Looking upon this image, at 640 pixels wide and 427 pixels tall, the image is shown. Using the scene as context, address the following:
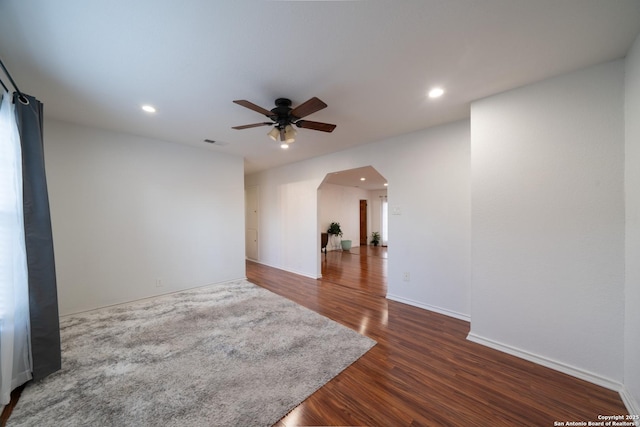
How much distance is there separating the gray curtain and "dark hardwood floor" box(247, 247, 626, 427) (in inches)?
80.2

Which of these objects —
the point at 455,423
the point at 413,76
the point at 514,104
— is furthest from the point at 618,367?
the point at 413,76

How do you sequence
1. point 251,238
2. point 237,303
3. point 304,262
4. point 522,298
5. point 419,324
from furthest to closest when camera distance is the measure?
point 251,238 → point 304,262 → point 237,303 → point 419,324 → point 522,298

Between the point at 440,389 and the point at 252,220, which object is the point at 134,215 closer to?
the point at 252,220

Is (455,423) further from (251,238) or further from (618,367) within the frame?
(251,238)

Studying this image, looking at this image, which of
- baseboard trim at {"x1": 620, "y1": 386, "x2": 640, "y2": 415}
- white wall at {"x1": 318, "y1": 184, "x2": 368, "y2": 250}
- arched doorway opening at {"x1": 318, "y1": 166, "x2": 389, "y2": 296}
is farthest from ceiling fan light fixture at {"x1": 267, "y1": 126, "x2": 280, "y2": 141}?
white wall at {"x1": 318, "y1": 184, "x2": 368, "y2": 250}

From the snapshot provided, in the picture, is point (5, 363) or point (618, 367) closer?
point (5, 363)

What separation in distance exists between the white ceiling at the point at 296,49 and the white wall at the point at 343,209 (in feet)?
18.0

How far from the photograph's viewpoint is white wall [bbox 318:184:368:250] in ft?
26.3

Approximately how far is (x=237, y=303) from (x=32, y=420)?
6.58ft

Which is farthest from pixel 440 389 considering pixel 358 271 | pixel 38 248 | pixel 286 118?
pixel 358 271

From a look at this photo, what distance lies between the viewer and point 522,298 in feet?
6.84

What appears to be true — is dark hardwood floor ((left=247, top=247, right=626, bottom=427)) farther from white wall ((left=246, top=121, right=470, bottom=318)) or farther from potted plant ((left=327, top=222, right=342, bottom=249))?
potted plant ((left=327, top=222, right=342, bottom=249))

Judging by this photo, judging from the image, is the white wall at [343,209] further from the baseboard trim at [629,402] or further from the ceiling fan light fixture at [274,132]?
the baseboard trim at [629,402]

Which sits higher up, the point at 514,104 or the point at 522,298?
the point at 514,104
